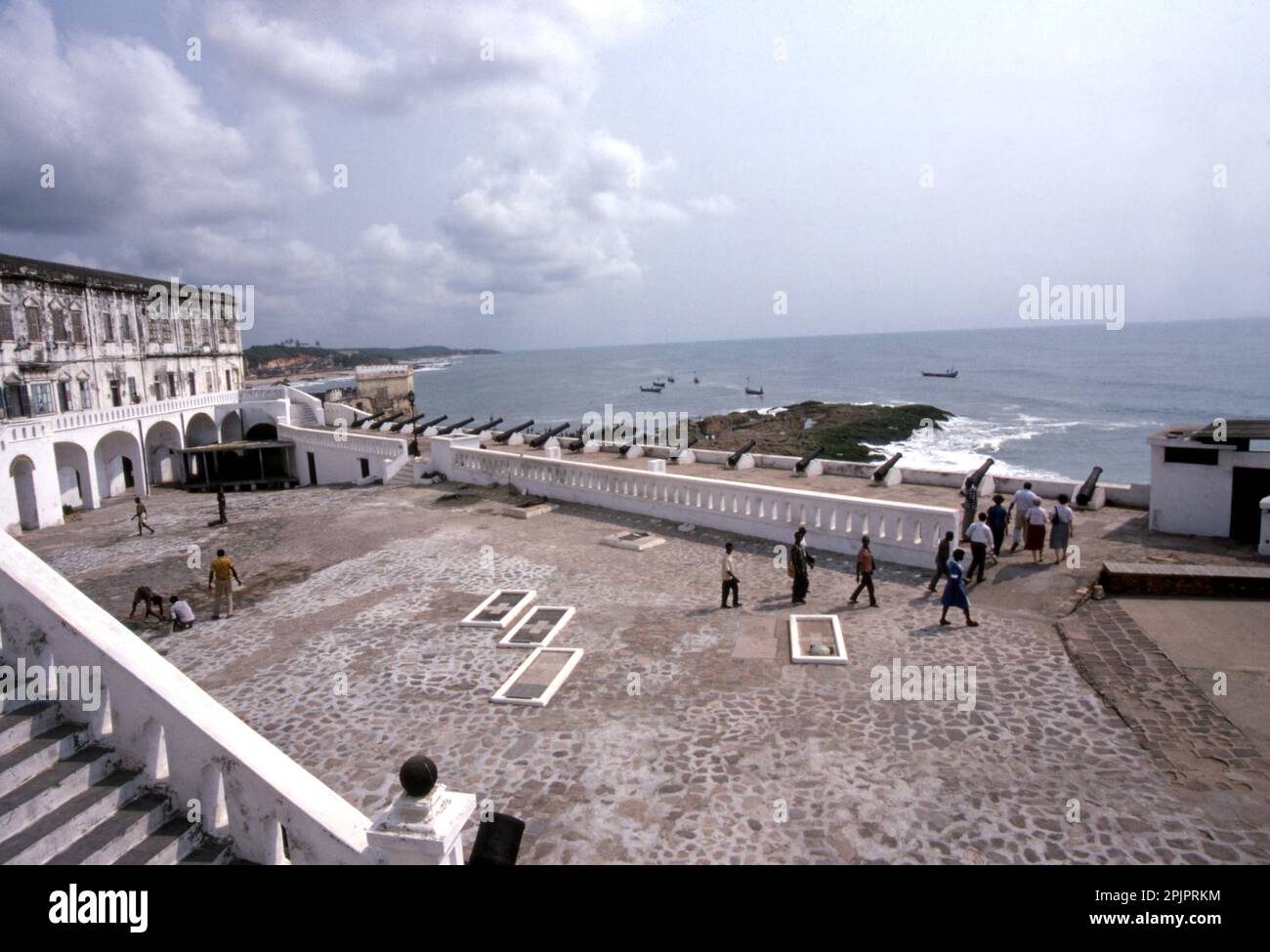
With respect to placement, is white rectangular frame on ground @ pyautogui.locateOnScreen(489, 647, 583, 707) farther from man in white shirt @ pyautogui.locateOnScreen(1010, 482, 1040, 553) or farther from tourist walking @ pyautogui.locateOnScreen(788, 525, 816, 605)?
man in white shirt @ pyautogui.locateOnScreen(1010, 482, 1040, 553)

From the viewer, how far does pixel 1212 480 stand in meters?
14.7

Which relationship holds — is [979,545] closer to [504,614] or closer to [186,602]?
[504,614]

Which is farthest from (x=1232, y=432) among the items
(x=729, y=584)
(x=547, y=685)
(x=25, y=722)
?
(x=25, y=722)

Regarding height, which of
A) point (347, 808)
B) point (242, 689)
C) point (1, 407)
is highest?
point (1, 407)

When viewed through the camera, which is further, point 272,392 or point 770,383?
point 770,383

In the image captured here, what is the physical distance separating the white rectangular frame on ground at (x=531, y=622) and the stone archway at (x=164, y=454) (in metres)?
37.4

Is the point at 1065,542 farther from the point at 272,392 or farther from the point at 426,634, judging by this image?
the point at 272,392

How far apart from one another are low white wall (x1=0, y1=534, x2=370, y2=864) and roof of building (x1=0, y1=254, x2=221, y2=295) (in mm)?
39420

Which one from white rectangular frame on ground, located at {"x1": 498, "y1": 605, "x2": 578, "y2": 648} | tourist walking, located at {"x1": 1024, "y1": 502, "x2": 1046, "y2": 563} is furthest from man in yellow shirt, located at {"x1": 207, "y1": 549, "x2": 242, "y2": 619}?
tourist walking, located at {"x1": 1024, "y1": 502, "x2": 1046, "y2": 563}

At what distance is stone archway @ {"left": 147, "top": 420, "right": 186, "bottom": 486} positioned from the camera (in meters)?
41.3

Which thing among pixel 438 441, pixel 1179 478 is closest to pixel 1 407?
pixel 438 441

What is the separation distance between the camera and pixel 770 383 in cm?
14675

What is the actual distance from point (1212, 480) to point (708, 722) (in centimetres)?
1258
